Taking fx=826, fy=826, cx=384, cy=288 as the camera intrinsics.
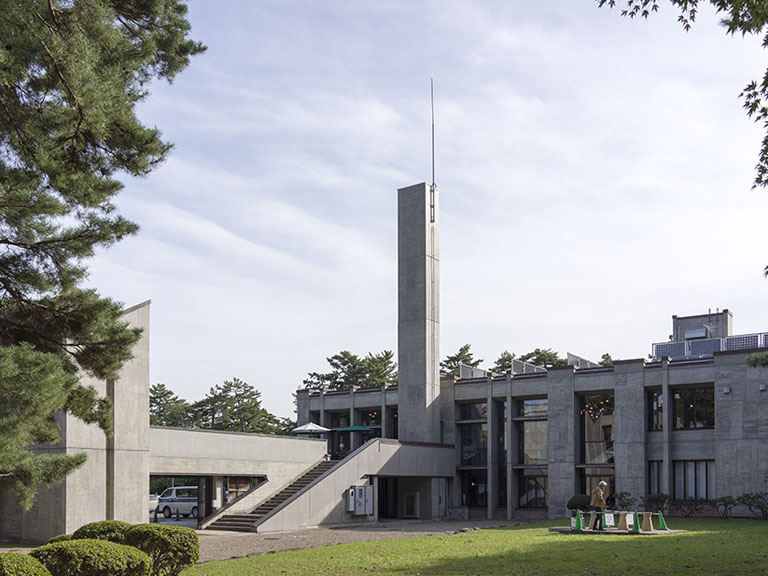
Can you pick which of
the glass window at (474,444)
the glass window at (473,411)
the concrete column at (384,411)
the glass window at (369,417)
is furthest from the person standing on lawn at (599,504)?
the glass window at (369,417)

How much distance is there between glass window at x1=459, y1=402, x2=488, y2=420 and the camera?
135 ft

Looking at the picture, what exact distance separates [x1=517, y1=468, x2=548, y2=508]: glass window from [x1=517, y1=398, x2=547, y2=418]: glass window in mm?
2648

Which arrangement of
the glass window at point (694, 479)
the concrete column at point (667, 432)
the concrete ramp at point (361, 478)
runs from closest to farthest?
the concrete ramp at point (361, 478) → the glass window at point (694, 479) → the concrete column at point (667, 432)

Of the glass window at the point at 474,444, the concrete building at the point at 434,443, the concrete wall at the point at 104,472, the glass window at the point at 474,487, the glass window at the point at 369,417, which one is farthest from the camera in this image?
the glass window at the point at 369,417

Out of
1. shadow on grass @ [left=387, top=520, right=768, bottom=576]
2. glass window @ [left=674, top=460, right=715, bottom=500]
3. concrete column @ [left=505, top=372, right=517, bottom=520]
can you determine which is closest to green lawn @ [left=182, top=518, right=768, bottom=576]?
shadow on grass @ [left=387, top=520, right=768, bottom=576]

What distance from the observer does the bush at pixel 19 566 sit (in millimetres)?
9219

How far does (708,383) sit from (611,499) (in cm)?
658

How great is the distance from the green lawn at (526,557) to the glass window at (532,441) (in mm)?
17226

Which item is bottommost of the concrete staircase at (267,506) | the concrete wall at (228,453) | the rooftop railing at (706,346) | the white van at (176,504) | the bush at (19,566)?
the white van at (176,504)

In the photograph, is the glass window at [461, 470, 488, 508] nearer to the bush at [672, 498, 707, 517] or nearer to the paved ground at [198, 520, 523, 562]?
the bush at [672, 498, 707, 517]

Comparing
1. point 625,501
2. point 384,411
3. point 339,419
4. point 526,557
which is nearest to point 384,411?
point 384,411

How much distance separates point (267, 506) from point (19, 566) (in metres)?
22.2

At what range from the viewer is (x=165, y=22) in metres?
13.8

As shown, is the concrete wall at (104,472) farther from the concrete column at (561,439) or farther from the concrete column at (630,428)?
the concrete column at (630,428)
